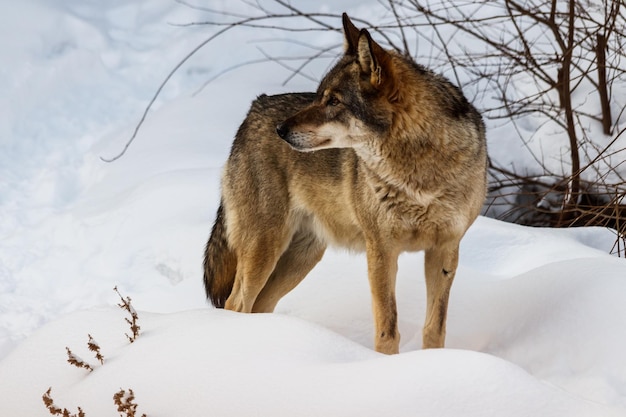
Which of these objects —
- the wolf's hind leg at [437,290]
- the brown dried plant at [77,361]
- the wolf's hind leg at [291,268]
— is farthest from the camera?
the wolf's hind leg at [291,268]

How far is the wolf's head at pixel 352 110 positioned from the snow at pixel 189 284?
2.59ft

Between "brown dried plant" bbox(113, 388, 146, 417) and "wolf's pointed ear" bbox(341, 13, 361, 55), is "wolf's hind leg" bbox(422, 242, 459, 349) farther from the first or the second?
"brown dried plant" bbox(113, 388, 146, 417)

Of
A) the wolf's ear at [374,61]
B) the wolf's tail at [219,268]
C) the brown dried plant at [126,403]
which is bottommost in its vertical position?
the wolf's tail at [219,268]

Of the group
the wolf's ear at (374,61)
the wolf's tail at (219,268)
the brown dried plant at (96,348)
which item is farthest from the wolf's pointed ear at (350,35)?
the brown dried plant at (96,348)

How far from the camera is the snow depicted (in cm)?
279

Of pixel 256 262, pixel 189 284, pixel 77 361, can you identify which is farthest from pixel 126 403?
pixel 189 284

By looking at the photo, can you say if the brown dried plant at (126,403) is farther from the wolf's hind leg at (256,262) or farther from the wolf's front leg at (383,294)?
the wolf's hind leg at (256,262)

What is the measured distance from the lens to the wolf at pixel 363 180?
12.5 feet

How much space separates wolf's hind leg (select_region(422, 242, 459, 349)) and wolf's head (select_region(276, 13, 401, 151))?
2.29 feet

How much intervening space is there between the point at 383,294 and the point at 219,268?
3.70ft

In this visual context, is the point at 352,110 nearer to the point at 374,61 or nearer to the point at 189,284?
the point at 374,61

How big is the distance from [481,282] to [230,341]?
223 cm

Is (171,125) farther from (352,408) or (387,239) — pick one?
(352,408)

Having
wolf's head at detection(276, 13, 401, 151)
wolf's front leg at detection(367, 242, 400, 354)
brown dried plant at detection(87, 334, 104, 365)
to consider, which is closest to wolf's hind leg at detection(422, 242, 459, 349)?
wolf's front leg at detection(367, 242, 400, 354)
